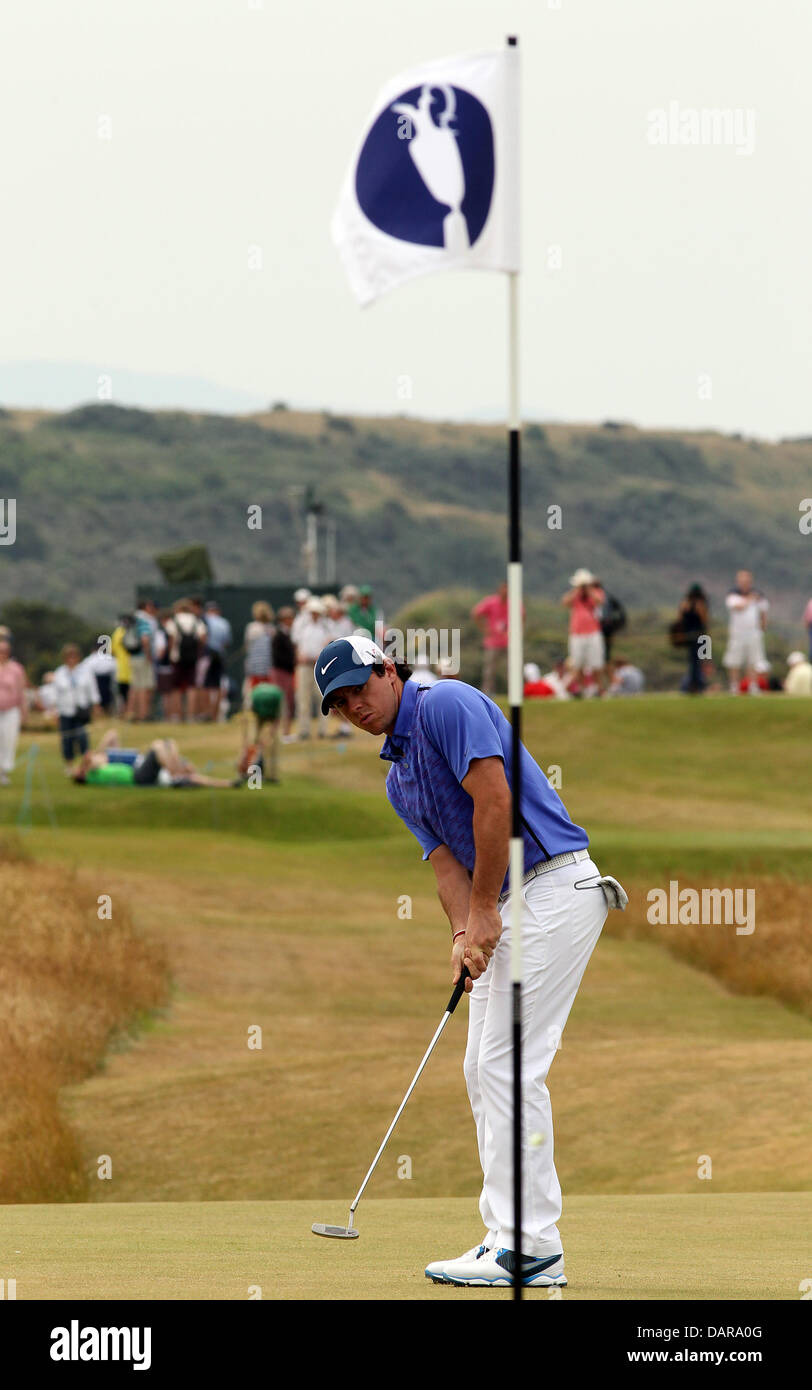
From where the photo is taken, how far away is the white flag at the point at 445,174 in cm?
675

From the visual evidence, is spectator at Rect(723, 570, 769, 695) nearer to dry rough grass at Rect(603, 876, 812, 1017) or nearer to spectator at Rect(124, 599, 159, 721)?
dry rough grass at Rect(603, 876, 812, 1017)

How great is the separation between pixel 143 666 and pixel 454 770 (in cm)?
3045

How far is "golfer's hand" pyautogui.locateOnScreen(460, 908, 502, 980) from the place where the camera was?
6.71 m

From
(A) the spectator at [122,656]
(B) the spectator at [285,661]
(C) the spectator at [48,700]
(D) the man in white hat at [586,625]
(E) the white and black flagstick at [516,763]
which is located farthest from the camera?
(A) the spectator at [122,656]

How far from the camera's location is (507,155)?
6.79 m

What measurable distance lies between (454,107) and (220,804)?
78.3ft

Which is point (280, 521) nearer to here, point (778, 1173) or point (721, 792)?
point (721, 792)

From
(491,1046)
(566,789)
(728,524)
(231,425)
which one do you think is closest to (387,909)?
(566,789)

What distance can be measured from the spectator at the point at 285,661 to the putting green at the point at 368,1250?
21644 mm

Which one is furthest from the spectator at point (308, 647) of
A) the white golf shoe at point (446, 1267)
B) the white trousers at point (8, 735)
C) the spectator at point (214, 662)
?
the white golf shoe at point (446, 1267)

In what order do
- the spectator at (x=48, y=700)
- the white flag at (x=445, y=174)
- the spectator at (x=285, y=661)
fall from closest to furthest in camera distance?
1. the white flag at (x=445, y=174)
2. the spectator at (x=285, y=661)
3. the spectator at (x=48, y=700)

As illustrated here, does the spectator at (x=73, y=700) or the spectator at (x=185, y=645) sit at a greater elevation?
the spectator at (x=185, y=645)

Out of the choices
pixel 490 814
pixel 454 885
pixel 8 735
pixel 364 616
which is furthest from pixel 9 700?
pixel 490 814

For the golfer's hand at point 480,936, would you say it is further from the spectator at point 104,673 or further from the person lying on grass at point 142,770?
the spectator at point 104,673
